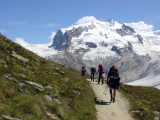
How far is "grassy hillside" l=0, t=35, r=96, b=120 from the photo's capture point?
61.3ft

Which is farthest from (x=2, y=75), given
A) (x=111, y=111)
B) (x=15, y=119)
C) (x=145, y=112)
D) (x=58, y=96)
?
(x=145, y=112)

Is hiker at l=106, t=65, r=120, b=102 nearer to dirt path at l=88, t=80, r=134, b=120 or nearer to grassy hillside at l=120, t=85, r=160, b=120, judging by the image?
dirt path at l=88, t=80, r=134, b=120

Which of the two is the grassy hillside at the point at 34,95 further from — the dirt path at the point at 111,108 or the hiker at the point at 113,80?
the hiker at the point at 113,80

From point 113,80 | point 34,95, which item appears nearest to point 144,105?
point 113,80

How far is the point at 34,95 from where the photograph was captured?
2178 centimetres

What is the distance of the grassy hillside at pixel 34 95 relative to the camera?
18.7m

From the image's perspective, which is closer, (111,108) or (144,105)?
(111,108)

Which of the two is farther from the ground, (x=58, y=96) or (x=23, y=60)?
(x=23, y=60)

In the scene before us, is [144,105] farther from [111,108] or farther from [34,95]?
[34,95]

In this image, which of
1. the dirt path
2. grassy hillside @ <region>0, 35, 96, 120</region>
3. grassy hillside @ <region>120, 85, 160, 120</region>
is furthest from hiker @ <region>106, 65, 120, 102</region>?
grassy hillside @ <region>0, 35, 96, 120</region>

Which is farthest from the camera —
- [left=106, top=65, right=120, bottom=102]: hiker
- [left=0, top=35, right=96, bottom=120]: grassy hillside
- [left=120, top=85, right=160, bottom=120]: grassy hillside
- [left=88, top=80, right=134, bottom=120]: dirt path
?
[left=106, top=65, right=120, bottom=102]: hiker

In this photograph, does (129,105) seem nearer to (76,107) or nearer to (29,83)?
(76,107)

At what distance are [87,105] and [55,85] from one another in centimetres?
271

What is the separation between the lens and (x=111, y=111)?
27922 millimetres
